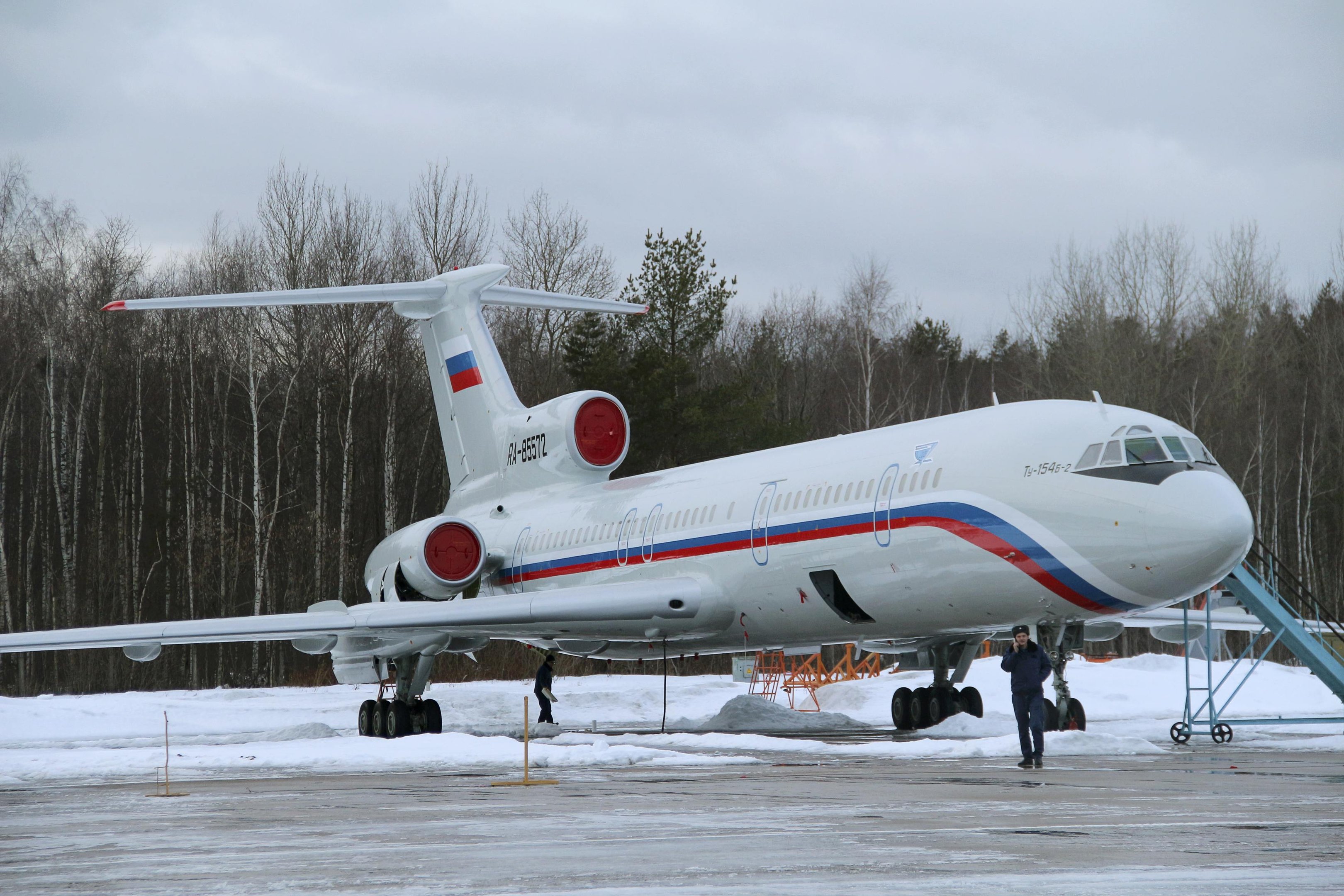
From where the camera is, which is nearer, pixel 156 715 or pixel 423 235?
pixel 156 715

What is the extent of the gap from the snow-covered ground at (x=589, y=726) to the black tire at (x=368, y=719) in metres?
0.39

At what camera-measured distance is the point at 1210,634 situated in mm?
16781

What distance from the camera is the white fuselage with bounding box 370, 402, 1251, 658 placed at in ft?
43.7

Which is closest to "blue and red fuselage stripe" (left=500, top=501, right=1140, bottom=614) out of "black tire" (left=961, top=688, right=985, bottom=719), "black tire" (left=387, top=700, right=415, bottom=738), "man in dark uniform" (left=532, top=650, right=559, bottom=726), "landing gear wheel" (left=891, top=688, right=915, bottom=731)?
"landing gear wheel" (left=891, top=688, right=915, bottom=731)

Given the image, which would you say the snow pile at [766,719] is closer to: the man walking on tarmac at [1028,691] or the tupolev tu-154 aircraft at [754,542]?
the tupolev tu-154 aircraft at [754,542]

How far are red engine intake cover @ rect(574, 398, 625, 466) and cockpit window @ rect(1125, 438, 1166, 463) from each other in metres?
9.44

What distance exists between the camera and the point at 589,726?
21.7 metres

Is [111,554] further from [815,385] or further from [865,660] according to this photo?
[815,385]

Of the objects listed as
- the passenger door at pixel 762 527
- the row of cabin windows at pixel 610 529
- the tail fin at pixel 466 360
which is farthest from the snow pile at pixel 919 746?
the tail fin at pixel 466 360

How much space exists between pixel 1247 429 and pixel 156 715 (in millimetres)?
37789

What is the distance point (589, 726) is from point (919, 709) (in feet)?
19.4

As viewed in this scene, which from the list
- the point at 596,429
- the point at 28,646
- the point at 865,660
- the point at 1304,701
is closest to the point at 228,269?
the point at 865,660

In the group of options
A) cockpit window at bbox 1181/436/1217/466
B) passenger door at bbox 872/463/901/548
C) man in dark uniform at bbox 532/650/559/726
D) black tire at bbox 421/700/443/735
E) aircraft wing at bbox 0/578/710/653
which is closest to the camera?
cockpit window at bbox 1181/436/1217/466

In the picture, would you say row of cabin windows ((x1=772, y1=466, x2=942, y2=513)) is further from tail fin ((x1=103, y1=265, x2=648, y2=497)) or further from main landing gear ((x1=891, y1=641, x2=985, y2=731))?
tail fin ((x1=103, y1=265, x2=648, y2=497))
